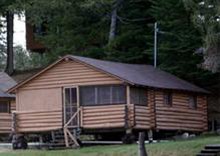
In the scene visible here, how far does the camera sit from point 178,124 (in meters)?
37.7

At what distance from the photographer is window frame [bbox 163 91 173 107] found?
37.1m

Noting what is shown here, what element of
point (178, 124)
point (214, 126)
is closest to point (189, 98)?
point (178, 124)

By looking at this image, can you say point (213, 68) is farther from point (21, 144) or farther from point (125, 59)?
point (125, 59)

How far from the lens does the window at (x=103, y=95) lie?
112 ft

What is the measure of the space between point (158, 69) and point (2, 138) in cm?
1145

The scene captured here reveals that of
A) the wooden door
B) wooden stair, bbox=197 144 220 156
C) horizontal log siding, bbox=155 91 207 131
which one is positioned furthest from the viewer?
horizontal log siding, bbox=155 91 207 131

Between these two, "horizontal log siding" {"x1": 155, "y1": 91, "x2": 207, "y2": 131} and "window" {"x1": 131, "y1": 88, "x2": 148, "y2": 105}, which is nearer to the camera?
"window" {"x1": 131, "y1": 88, "x2": 148, "y2": 105}

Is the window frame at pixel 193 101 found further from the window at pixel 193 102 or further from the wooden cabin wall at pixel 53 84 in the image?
the wooden cabin wall at pixel 53 84

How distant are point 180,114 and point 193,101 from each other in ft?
5.87

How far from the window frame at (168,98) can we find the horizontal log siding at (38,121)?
580cm

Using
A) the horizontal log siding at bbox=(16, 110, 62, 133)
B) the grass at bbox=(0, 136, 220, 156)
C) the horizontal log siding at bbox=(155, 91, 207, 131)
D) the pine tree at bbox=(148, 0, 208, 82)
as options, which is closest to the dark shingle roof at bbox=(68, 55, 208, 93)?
the horizontal log siding at bbox=(155, 91, 207, 131)

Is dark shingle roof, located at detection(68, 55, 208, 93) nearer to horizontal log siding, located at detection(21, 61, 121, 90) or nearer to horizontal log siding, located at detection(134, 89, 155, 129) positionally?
horizontal log siding, located at detection(21, 61, 121, 90)

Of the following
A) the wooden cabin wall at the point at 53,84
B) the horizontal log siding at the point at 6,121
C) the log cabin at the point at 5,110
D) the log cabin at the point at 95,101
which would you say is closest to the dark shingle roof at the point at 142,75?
the log cabin at the point at 95,101

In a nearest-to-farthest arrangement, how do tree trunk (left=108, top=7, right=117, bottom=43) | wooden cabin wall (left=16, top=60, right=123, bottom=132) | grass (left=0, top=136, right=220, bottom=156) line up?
grass (left=0, top=136, right=220, bottom=156) < wooden cabin wall (left=16, top=60, right=123, bottom=132) < tree trunk (left=108, top=7, right=117, bottom=43)
